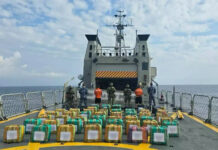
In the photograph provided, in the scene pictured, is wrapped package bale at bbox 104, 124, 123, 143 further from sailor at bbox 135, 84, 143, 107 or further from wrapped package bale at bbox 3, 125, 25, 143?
sailor at bbox 135, 84, 143, 107

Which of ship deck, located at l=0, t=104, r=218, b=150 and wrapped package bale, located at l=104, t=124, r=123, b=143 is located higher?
wrapped package bale, located at l=104, t=124, r=123, b=143

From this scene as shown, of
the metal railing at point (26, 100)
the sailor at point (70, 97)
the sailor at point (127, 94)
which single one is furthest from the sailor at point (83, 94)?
the metal railing at point (26, 100)

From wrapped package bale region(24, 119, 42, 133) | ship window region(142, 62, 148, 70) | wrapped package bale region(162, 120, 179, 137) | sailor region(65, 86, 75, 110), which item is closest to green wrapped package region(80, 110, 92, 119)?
wrapped package bale region(24, 119, 42, 133)

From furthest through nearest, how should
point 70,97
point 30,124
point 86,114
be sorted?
point 70,97
point 86,114
point 30,124

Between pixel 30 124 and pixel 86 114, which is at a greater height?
pixel 86 114

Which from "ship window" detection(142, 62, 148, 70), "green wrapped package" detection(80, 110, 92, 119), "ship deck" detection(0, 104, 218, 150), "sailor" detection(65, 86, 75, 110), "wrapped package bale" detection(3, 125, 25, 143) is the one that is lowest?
"ship deck" detection(0, 104, 218, 150)

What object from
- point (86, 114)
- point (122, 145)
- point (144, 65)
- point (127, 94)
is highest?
point (144, 65)

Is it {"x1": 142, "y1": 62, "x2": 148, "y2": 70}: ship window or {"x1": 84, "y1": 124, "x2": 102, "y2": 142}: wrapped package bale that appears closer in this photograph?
{"x1": 84, "y1": 124, "x2": 102, "y2": 142}: wrapped package bale

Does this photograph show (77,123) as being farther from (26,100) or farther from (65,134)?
(26,100)

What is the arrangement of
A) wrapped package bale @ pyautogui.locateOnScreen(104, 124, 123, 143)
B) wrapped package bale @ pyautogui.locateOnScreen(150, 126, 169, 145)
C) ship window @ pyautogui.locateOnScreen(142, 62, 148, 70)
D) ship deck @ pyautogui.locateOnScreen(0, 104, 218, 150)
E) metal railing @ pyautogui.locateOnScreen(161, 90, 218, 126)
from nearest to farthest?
ship deck @ pyautogui.locateOnScreen(0, 104, 218, 150)
wrapped package bale @ pyautogui.locateOnScreen(150, 126, 169, 145)
wrapped package bale @ pyautogui.locateOnScreen(104, 124, 123, 143)
metal railing @ pyautogui.locateOnScreen(161, 90, 218, 126)
ship window @ pyautogui.locateOnScreen(142, 62, 148, 70)

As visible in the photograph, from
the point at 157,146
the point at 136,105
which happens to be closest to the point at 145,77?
the point at 136,105

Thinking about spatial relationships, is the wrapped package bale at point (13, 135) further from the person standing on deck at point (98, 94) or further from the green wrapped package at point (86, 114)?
the person standing on deck at point (98, 94)

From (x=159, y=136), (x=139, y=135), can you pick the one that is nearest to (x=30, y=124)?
(x=139, y=135)

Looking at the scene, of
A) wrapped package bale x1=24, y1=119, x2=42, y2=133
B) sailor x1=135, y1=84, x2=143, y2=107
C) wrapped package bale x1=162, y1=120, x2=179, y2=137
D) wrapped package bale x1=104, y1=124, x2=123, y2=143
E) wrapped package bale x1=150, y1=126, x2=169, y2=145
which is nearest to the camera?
wrapped package bale x1=150, y1=126, x2=169, y2=145
